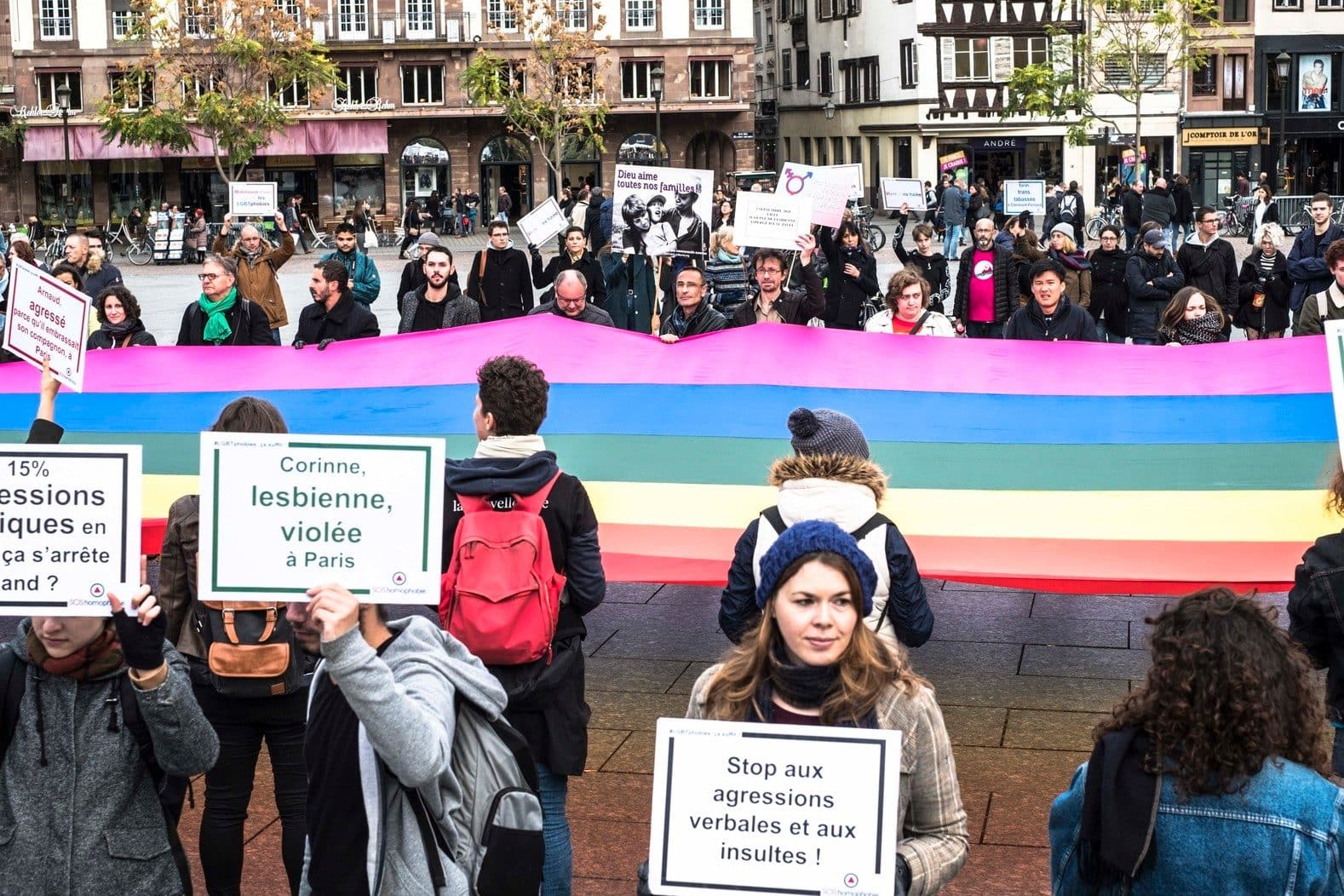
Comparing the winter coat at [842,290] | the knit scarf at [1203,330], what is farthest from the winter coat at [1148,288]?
the knit scarf at [1203,330]

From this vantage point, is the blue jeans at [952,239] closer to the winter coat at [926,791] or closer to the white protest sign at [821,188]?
the white protest sign at [821,188]

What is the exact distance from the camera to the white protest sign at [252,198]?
2806cm

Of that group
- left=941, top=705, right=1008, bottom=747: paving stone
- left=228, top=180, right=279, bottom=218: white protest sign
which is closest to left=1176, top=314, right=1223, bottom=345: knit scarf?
left=941, top=705, right=1008, bottom=747: paving stone

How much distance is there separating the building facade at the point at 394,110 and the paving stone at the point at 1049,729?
5165 centimetres

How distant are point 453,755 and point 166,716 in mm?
641

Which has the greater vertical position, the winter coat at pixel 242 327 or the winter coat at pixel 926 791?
the winter coat at pixel 242 327

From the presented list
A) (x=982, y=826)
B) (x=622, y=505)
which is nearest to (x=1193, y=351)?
(x=622, y=505)

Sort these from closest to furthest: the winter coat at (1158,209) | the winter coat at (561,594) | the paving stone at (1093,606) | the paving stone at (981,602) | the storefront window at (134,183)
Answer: the winter coat at (561,594), the paving stone at (1093,606), the paving stone at (981,602), the winter coat at (1158,209), the storefront window at (134,183)

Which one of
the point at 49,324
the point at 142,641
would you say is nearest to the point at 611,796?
the point at 49,324

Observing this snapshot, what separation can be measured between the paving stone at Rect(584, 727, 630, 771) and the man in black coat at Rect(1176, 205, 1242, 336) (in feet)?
29.3

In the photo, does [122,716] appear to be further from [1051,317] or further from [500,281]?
[500,281]

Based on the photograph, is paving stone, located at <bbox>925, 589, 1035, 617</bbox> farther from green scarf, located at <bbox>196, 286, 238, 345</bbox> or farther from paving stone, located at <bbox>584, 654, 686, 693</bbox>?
green scarf, located at <bbox>196, 286, 238, 345</bbox>

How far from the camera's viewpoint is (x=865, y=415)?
8562 mm

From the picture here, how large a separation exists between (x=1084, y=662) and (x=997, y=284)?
604 cm
